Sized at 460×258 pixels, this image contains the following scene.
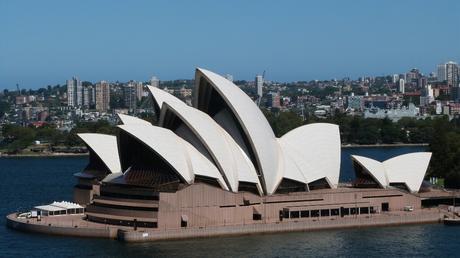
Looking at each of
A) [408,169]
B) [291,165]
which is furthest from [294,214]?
[408,169]

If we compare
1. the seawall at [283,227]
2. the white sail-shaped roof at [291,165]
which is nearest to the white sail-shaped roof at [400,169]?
the seawall at [283,227]

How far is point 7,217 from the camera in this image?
4788cm

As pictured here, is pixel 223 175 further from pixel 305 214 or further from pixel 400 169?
pixel 400 169

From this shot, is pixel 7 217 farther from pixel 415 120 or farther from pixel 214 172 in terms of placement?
pixel 415 120

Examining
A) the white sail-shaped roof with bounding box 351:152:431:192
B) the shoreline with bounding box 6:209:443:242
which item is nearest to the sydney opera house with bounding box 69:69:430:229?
the white sail-shaped roof with bounding box 351:152:431:192

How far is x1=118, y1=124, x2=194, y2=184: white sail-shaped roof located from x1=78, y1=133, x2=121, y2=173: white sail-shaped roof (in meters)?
7.50

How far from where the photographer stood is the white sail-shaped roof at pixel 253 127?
1828 inches

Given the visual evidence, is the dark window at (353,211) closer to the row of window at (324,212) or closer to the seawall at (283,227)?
the row of window at (324,212)

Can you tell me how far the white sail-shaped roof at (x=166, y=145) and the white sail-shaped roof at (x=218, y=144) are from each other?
44.4 inches

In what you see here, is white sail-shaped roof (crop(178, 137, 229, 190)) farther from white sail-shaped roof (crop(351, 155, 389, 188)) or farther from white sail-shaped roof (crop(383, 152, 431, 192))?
white sail-shaped roof (crop(383, 152, 431, 192))

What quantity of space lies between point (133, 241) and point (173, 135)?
547cm

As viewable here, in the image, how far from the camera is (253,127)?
4672cm

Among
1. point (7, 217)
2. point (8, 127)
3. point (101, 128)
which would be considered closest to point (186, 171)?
point (7, 217)

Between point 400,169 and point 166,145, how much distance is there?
46.9 ft
